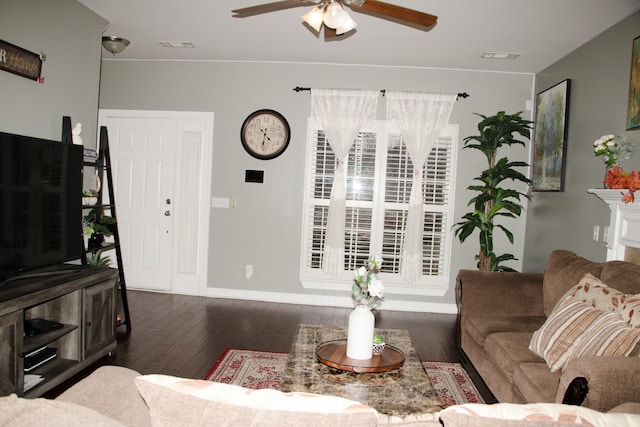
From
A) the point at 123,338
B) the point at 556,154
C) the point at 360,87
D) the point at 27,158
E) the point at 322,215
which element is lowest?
the point at 123,338

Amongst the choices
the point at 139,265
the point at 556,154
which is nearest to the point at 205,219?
the point at 139,265

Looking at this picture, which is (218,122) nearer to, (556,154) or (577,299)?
(556,154)

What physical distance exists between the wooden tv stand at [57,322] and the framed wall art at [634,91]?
3964 millimetres

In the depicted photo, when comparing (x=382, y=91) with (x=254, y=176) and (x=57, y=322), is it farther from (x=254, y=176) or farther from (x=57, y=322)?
(x=57, y=322)

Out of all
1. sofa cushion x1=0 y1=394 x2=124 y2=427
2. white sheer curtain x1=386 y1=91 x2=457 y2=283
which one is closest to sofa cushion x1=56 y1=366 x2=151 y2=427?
sofa cushion x1=0 y1=394 x2=124 y2=427

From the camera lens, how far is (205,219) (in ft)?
17.9

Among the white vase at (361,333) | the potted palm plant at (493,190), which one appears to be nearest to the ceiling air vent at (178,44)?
the potted palm plant at (493,190)

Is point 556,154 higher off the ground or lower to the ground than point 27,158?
higher

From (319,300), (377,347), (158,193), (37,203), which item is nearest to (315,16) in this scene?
(377,347)

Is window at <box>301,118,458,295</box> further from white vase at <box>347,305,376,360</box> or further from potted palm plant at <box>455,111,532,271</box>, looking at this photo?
white vase at <box>347,305,376,360</box>

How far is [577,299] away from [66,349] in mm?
3248

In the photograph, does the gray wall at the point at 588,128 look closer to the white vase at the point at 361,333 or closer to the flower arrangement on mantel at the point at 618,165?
the flower arrangement on mantel at the point at 618,165

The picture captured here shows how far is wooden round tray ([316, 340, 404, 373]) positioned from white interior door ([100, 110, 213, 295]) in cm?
327

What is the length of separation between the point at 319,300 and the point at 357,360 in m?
3.01
